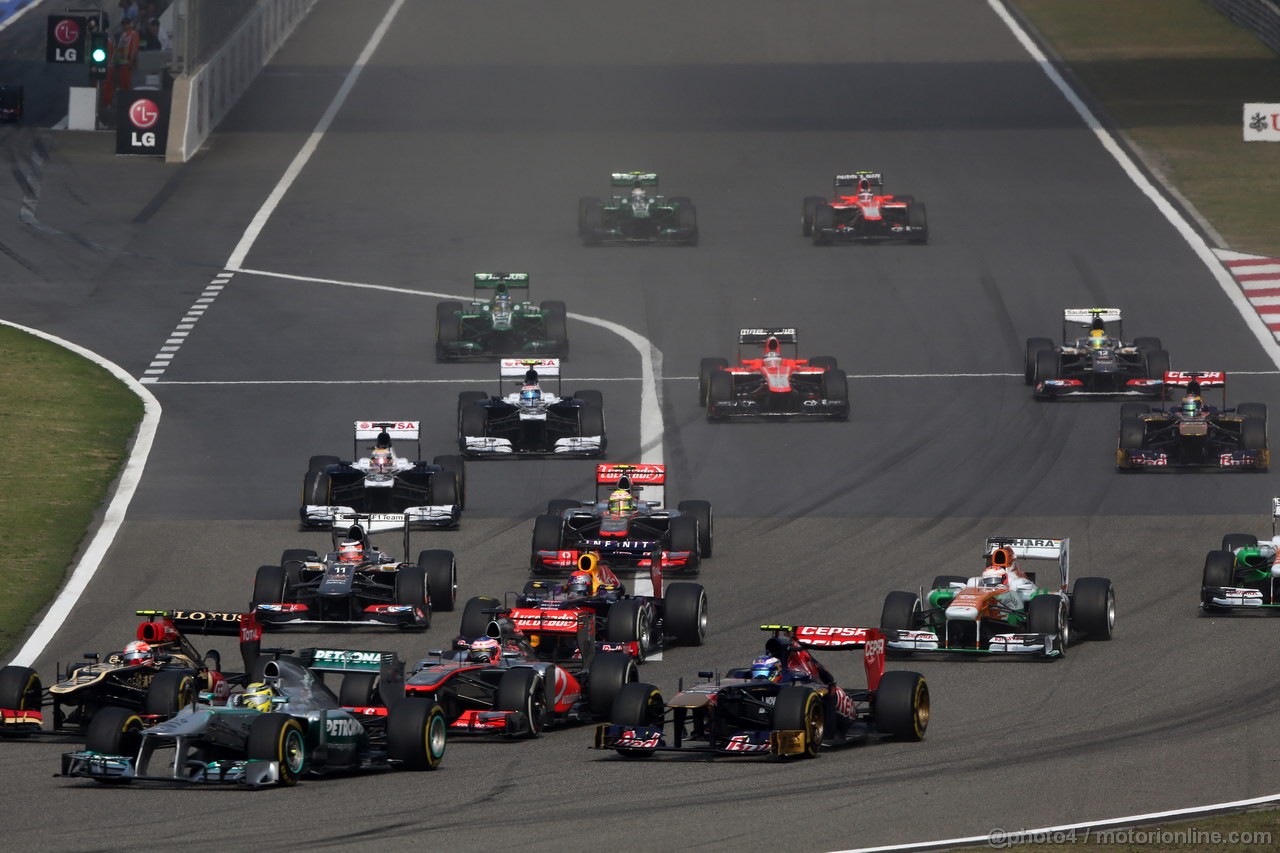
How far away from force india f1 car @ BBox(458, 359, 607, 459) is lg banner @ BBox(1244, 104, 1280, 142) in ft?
38.4

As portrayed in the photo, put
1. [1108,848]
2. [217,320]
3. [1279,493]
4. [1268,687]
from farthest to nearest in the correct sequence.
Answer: [217,320], [1279,493], [1268,687], [1108,848]

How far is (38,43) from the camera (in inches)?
3100

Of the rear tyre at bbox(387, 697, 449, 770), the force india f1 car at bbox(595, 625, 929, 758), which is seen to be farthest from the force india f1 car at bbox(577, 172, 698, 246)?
the rear tyre at bbox(387, 697, 449, 770)

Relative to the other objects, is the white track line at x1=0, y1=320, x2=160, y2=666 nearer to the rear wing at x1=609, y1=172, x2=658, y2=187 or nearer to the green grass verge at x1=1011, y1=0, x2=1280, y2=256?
the rear wing at x1=609, y1=172, x2=658, y2=187

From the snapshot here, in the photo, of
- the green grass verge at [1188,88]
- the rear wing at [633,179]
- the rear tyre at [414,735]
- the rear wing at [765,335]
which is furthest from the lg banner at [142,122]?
the rear tyre at [414,735]

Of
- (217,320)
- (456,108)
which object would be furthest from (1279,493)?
(456,108)

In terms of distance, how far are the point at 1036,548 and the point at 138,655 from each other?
11.0 m

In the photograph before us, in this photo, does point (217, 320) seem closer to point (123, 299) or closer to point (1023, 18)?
point (123, 299)

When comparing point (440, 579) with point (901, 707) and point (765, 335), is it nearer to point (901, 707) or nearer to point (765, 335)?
point (901, 707)

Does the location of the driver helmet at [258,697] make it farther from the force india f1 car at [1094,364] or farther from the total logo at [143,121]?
the total logo at [143,121]

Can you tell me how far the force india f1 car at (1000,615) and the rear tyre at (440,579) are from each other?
536cm

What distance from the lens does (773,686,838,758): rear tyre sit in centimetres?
2184

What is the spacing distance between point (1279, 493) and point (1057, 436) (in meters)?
4.77

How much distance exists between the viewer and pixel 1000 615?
27.5 metres
